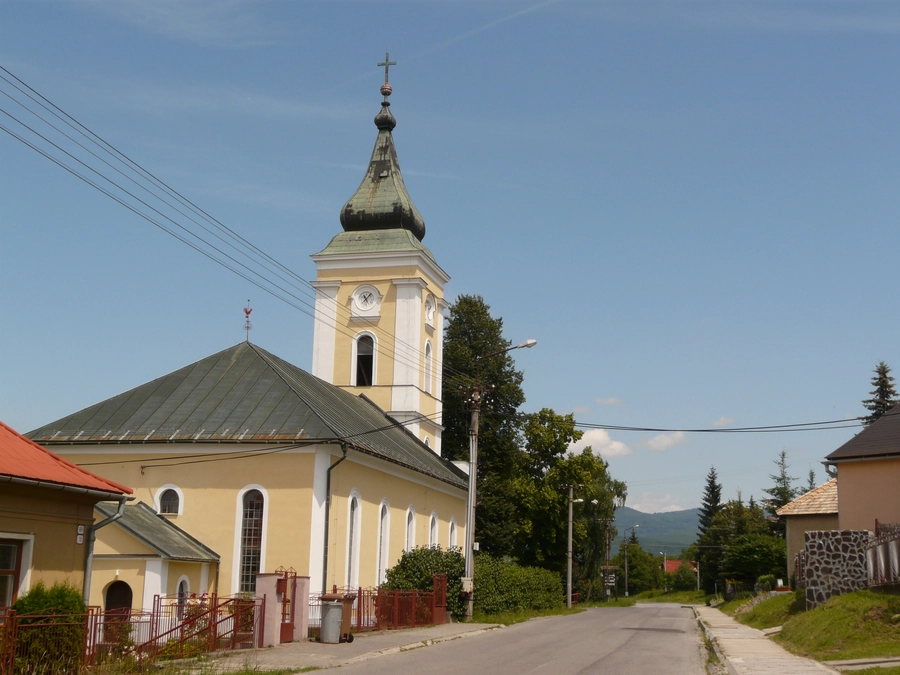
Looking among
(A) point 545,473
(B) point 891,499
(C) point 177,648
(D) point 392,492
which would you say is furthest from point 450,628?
(A) point 545,473

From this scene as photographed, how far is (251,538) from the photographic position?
1088 inches

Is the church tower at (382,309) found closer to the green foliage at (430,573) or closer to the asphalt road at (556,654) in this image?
the green foliage at (430,573)

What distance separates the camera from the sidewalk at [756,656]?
1612cm

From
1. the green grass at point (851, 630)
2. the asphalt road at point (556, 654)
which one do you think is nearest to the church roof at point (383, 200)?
the asphalt road at point (556, 654)

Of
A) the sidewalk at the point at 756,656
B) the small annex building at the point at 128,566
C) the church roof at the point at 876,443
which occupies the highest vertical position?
the church roof at the point at 876,443

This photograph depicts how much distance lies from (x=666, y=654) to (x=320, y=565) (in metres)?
10.4

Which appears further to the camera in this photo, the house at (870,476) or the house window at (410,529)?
the house window at (410,529)

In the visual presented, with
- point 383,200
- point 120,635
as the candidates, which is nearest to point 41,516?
point 120,635

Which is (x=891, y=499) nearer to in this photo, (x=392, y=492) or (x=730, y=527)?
(x=392, y=492)

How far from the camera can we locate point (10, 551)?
15.5 meters

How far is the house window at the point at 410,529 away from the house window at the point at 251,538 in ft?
30.2

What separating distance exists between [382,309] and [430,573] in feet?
49.9

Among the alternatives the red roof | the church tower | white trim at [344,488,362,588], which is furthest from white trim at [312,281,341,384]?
the red roof

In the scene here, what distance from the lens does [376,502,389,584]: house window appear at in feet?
108
